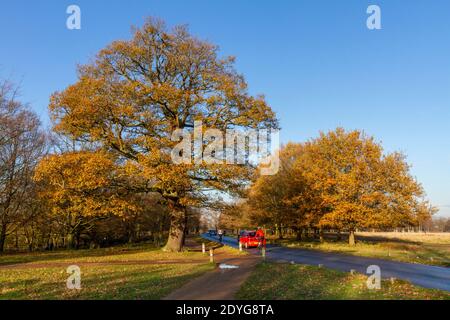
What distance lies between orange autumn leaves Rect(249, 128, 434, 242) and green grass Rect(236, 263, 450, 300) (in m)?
21.1

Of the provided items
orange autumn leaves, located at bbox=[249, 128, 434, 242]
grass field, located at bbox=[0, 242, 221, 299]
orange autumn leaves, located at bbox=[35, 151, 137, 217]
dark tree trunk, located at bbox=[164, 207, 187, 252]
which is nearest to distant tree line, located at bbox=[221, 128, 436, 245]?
orange autumn leaves, located at bbox=[249, 128, 434, 242]

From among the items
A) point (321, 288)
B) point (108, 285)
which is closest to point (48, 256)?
point (108, 285)

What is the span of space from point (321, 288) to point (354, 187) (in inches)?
1000

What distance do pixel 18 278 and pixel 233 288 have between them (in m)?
8.71

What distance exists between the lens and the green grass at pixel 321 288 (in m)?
10.3

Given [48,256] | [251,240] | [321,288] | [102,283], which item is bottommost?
[48,256]

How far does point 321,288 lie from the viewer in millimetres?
11742

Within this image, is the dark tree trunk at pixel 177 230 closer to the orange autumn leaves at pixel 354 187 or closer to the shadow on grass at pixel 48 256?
the shadow on grass at pixel 48 256

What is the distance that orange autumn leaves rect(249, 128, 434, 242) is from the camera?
34875 millimetres

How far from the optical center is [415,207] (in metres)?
35.2

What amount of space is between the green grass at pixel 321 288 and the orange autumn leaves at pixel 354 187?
2109 centimetres

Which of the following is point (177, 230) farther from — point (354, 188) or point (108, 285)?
point (354, 188)

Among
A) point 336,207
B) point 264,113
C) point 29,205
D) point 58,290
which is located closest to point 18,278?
point 58,290
